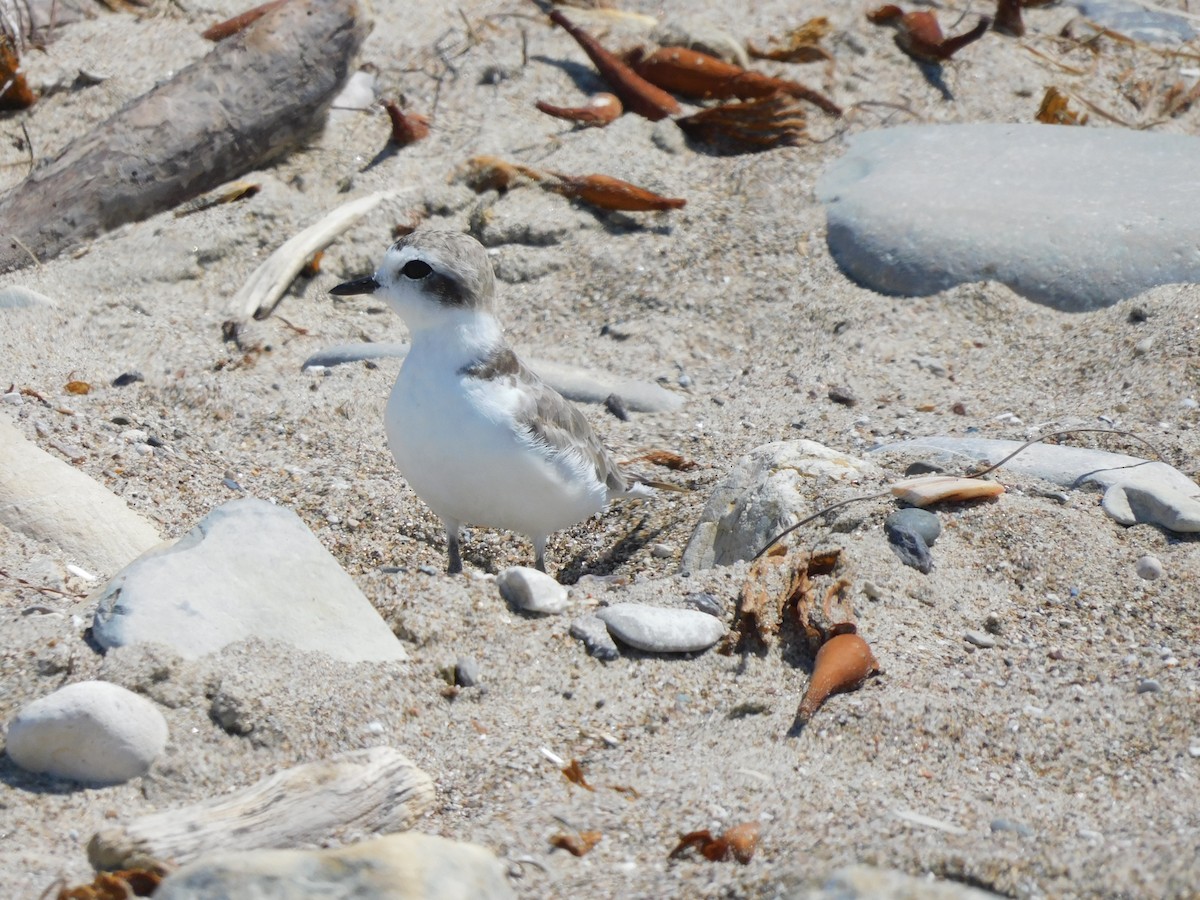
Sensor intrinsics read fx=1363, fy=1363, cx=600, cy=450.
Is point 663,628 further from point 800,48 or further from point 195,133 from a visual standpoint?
point 800,48

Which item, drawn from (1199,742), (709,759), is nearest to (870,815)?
(709,759)

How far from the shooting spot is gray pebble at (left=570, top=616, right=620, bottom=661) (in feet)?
13.0

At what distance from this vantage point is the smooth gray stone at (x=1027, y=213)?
6426mm

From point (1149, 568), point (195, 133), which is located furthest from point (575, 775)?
point (195, 133)

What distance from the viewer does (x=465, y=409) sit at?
432cm

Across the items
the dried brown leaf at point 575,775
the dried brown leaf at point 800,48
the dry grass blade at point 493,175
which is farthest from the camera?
the dried brown leaf at point 800,48

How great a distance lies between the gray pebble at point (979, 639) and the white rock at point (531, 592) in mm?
1215

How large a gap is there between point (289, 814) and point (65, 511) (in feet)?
6.71

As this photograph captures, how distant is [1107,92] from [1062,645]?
18.9 feet

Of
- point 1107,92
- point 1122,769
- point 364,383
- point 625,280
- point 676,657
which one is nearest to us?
point 1122,769

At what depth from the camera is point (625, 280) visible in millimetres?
6930

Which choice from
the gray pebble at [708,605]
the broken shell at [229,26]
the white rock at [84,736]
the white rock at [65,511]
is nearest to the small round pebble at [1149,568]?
the gray pebble at [708,605]

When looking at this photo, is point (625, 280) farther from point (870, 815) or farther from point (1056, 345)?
point (870, 815)

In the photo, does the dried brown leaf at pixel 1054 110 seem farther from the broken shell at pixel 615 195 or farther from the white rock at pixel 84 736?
the white rock at pixel 84 736
